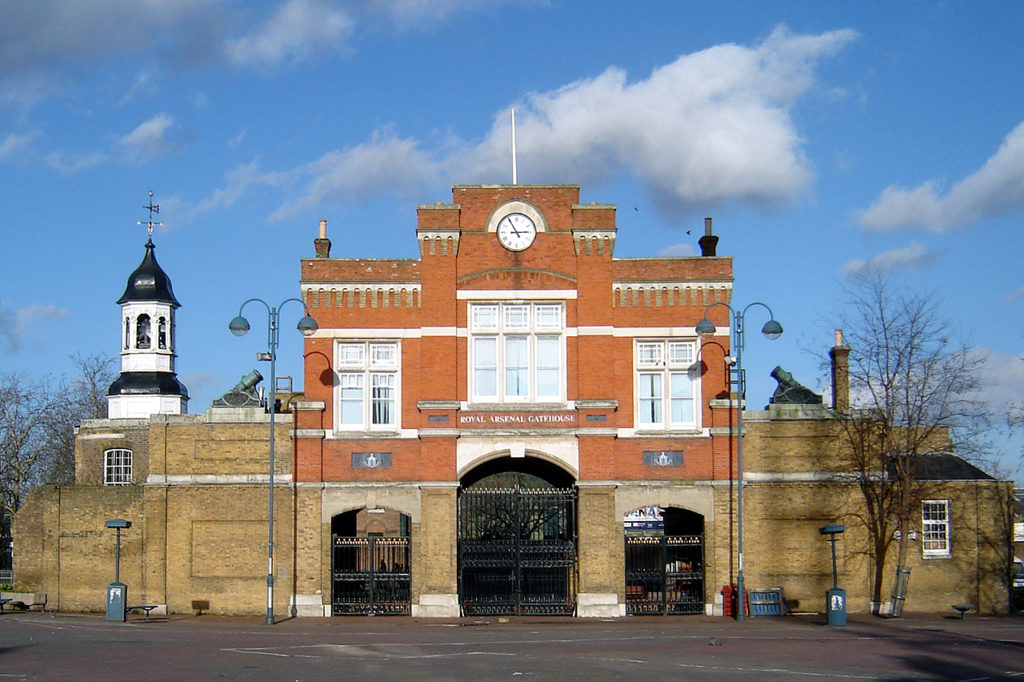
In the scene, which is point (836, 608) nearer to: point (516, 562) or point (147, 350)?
point (516, 562)

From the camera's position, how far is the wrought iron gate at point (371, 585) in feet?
119

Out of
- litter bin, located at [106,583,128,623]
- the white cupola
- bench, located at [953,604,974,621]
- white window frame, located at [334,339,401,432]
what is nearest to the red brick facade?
white window frame, located at [334,339,401,432]

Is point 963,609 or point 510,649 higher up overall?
point 510,649

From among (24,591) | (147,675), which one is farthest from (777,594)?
(24,591)

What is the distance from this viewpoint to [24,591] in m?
38.2

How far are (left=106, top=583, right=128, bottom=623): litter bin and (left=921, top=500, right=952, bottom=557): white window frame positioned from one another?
Answer: 23.5 meters

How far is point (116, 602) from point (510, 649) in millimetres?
13413

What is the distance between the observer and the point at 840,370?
41719 millimetres

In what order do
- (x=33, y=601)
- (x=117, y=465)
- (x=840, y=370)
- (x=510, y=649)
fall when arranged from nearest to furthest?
1. (x=510, y=649)
2. (x=33, y=601)
3. (x=840, y=370)
4. (x=117, y=465)

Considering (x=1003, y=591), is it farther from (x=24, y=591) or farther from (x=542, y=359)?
(x=24, y=591)

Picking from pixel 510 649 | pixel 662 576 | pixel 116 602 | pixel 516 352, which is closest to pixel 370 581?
pixel 116 602

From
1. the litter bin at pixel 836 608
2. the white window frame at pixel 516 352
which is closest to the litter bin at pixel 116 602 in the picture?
the white window frame at pixel 516 352

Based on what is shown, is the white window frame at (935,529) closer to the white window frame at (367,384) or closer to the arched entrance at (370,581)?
the arched entrance at (370,581)

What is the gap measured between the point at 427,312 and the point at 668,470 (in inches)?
341
